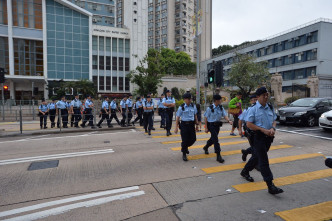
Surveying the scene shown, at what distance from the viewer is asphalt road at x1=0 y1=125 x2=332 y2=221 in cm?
354

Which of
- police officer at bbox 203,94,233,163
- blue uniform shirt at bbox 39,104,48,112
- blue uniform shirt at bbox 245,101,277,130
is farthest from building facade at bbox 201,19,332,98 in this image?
blue uniform shirt at bbox 245,101,277,130

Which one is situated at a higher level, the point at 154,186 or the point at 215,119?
the point at 215,119

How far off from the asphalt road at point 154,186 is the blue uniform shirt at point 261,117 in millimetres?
1232

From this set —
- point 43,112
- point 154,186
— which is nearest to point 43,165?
point 154,186

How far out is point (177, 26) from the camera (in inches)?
3083

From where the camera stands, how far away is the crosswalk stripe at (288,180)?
4456 mm

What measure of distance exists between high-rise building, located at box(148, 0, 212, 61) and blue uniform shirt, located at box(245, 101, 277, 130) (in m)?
75.8

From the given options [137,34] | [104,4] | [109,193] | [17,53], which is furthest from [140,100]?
[104,4]

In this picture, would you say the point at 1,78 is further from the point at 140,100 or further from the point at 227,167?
the point at 227,167

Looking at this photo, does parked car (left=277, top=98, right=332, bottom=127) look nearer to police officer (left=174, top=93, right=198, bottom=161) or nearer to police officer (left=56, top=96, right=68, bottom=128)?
police officer (left=174, top=93, right=198, bottom=161)

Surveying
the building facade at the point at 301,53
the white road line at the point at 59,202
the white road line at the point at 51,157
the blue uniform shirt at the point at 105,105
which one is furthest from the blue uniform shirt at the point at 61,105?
the building facade at the point at 301,53

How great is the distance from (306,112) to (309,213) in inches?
403

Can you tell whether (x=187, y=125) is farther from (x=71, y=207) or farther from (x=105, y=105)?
(x=105, y=105)

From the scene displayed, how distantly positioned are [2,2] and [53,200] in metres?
43.3
